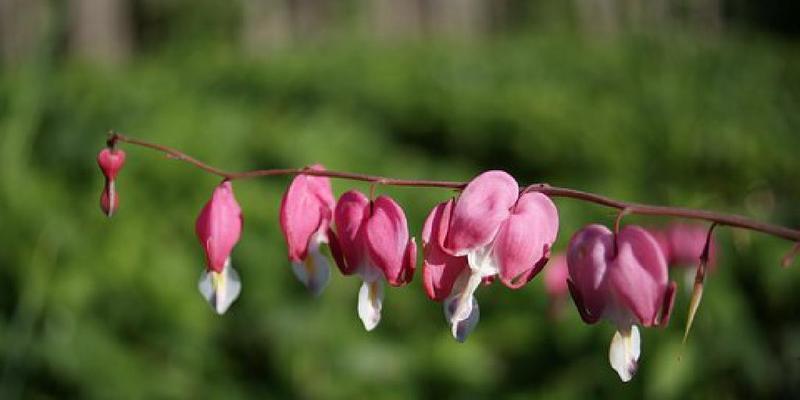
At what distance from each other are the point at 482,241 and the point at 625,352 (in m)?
0.12

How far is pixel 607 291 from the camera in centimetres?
62

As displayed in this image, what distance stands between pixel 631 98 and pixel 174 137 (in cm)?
202

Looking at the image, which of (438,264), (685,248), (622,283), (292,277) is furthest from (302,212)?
(292,277)

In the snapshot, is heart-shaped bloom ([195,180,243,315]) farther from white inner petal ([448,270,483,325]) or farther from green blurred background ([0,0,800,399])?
green blurred background ([0,0,800,399])

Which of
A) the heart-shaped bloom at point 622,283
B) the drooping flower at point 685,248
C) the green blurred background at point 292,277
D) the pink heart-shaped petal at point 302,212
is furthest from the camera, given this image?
the green blurred background at point 292,277

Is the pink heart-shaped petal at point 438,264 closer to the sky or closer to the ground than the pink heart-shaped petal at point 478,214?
closer to the ground

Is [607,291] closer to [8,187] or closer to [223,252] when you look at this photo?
[223,252]

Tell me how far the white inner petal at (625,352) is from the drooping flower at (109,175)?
13.9 inches

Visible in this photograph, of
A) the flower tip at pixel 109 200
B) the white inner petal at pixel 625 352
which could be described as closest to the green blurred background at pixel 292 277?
the white inner petal at pixel 625 352

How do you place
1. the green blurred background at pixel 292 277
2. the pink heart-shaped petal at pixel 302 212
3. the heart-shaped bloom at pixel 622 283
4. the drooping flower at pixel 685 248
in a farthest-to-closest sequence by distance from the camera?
the green blurred background at pixel 292 277
the drooping flower at pixel 685 248
the pink heart-shaped petal at pixel 302 212
the heart-shaped bloom at pixel 622 283

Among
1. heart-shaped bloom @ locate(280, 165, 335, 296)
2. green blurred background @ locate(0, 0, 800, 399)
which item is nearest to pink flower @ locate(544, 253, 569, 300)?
green blurred background @ locate(0, 0, 800, 399)

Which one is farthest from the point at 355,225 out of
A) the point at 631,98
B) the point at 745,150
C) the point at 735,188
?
the point at 631,98

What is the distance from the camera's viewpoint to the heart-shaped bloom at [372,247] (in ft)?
2.23

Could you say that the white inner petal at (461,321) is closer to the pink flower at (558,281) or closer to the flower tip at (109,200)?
the flower tip at (109,200)
